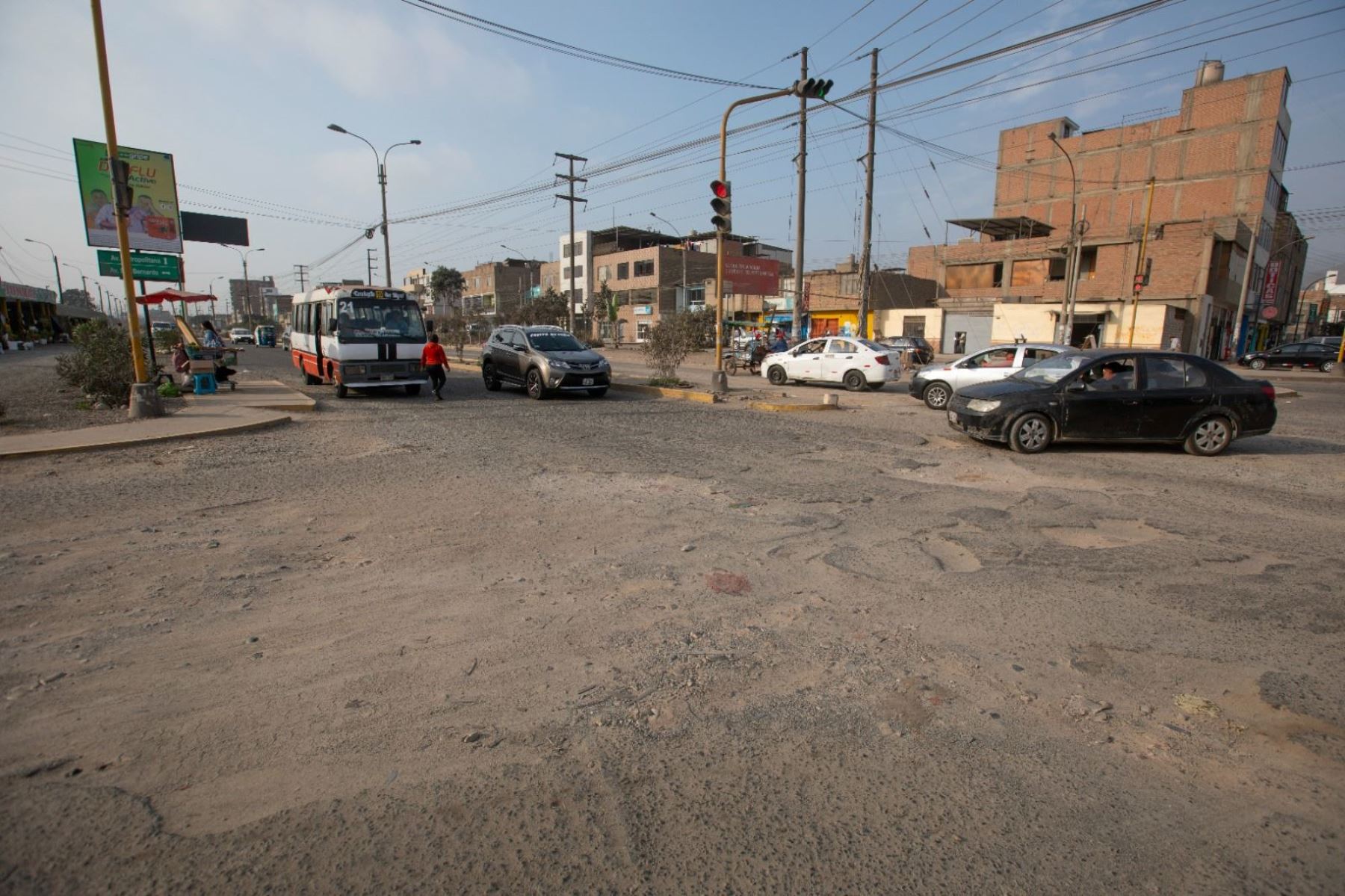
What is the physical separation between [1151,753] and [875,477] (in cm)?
517

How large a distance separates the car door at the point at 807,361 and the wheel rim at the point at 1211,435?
425 inches

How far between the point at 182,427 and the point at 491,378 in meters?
8.03

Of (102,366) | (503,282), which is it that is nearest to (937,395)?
(102,366)

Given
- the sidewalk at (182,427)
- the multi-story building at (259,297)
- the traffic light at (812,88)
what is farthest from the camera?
the multi-story building at (259,297)

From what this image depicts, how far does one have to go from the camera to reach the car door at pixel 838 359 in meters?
18.7

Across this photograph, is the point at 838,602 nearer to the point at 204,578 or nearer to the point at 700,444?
the point at 204,578

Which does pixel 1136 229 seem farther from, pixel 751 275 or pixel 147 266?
pixel 147 266

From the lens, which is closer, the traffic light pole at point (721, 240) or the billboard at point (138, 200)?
the traffic light pole at point (721, 240)

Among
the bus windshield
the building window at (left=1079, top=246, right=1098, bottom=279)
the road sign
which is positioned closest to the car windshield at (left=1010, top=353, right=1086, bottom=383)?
the bus windshield

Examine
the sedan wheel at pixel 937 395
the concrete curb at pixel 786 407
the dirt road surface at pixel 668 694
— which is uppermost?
the sedan wheel at pixel 937 395

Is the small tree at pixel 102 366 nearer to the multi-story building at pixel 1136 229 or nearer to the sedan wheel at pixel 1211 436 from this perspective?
the sedan wheel at pixel 1211 436

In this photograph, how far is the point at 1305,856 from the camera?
2246 millimetres

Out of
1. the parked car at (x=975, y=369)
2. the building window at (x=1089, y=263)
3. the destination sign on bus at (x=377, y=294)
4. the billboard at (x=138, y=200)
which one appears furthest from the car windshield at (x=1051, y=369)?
the building window at (x=1089, y=263)

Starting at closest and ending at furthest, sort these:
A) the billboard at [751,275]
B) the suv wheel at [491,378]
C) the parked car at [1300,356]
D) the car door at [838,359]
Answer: the suv wheel at [491,378] < the car door at [838,359] < the parked car at [1300,356] < the billboard at [751,275]
